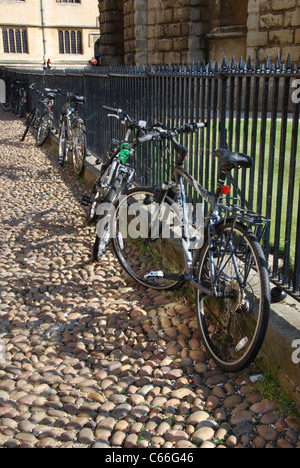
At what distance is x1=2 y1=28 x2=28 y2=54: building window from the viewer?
52844 millimetres

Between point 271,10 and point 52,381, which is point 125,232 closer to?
point 52,381

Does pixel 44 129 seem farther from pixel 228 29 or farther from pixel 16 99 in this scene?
pixel 16 99

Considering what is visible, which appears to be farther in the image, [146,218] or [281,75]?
[146,218]

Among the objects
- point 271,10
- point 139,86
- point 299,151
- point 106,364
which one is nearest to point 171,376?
point 106,364

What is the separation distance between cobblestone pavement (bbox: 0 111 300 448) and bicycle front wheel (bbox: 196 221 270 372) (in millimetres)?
152

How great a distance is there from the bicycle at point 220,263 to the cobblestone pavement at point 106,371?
0.54ft

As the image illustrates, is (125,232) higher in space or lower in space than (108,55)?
lower

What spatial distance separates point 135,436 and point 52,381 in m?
0.74

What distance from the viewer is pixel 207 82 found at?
14.7ft

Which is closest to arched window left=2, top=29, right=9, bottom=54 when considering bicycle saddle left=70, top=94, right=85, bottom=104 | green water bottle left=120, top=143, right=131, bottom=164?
bicycle saddle left=70, top=94, right=85, bottom=104

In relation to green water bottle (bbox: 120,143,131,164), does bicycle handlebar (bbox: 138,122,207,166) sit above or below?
above

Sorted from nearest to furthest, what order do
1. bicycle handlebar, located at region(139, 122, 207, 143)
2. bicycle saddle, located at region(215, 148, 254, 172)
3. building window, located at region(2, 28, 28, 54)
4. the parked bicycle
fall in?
1. bicycle saddle, located at region(215, 148, 254, 172)
2. bicycle handlebar, located at region(139, 122, 207, 143)
3. the parked bicycle
4. building window, located at region(2, 28, 28, 54)

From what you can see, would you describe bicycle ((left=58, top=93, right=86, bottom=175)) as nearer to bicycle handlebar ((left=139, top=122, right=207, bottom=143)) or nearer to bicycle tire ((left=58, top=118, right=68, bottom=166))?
bicycle tire ((left=58, top=118, right=68, bottom=166))

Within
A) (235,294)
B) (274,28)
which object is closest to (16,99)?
(274,28)
